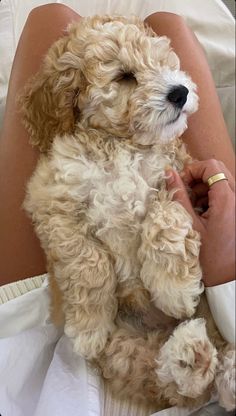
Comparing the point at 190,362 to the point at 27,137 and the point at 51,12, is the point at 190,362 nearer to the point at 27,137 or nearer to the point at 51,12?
the point at 27,137

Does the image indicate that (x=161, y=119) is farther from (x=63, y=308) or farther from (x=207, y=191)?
(x=63, y=308)

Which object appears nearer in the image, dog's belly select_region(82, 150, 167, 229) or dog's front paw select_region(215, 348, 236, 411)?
dog's front paw select_region(215, 348, 236, 411)

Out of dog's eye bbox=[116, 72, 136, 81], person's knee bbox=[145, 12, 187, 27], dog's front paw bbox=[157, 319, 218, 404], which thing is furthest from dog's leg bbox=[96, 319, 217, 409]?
person's knee bbox=[145, 12, 187, 27]

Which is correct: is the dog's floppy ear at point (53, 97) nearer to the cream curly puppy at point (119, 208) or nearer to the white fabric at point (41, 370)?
the cream curly puppy at point (119, 208)

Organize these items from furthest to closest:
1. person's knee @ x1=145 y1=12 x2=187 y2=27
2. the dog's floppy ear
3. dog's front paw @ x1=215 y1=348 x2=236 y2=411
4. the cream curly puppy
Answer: person's knee @ x1=145 y1=12 x2=187 y2=27 < the dog's floppy ear < the cream curly puppy < dog's front paw @ x1=215 y1=348 x2=236 y2=411

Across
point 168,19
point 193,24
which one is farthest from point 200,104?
point 193,24

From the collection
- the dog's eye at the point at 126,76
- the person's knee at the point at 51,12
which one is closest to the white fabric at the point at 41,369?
the dog's eye at the point at 126,76

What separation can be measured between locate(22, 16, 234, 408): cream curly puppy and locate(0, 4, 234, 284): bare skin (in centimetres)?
17

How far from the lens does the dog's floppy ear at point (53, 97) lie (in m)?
1.30

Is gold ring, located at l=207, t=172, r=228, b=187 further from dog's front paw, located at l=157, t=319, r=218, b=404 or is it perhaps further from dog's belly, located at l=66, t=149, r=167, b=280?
dog's front paw, located at l=157, t=319, r=218, b=404

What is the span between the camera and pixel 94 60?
125 cm

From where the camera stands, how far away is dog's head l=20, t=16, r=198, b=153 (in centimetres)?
123

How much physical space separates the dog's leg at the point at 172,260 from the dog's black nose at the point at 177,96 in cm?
24

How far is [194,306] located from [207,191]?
28 cm
